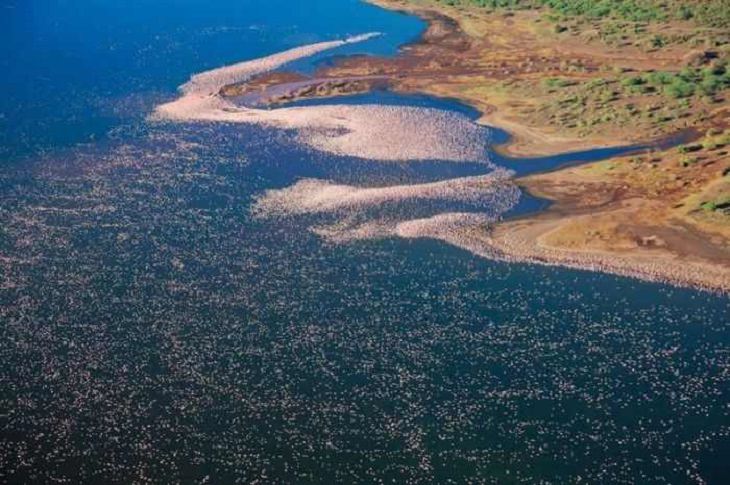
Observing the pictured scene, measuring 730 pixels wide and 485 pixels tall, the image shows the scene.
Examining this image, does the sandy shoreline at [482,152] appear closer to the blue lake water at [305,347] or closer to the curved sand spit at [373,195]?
the curved sand spit at [373,195]

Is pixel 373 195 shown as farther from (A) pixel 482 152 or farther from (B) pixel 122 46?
(B) pixel 122 46

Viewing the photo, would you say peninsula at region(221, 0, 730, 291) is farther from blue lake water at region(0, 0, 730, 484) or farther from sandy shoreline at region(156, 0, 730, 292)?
blue lake water at region(0, 0, 730, 484)

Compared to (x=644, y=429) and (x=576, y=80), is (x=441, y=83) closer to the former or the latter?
(x=576, y=80)

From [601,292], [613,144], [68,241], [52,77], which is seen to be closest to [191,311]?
[68,241]

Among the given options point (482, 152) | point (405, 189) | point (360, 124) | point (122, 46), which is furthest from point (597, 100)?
point (122, 46)

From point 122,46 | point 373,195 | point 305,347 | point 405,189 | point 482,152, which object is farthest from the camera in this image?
point 122,46

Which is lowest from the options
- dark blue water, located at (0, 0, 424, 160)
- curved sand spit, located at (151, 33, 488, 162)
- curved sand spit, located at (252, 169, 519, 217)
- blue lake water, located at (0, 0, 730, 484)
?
blue lake water, located at (0, 0, 730, 484)

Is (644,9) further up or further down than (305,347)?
further up

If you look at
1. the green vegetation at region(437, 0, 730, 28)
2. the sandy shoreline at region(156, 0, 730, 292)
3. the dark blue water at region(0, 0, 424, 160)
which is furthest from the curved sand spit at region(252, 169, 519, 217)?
the green vegetation at region(437, 0, 730, 28)
